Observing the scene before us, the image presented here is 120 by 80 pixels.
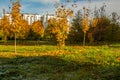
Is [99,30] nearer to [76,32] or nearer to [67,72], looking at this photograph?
[76,32]

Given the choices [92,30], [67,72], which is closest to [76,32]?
A: [92,30]

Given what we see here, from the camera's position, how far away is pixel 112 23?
96625 mm

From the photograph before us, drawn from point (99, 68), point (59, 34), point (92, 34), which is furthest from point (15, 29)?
point (92, 34)

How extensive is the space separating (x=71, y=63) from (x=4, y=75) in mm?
5924

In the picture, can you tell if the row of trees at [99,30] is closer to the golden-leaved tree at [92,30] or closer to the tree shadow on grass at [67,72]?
the golden-leaved tree at [92,30]

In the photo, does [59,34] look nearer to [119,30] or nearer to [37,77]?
[37,77]

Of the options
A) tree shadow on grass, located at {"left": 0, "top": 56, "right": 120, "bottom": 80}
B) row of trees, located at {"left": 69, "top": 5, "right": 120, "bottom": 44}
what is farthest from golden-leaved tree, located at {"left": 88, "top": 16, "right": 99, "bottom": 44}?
tree shadow on grass, located at {"left": 0, "top": 56, "right": 120, "bottom": 80}

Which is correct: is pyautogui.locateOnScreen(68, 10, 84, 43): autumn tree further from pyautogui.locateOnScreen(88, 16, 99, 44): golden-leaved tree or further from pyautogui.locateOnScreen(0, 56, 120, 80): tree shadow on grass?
pyautogui.locateOnScreen(0, 56, 120, 80): tree shadow on grass

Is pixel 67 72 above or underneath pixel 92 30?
underneath

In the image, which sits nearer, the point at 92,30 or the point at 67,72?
the point at 67,72

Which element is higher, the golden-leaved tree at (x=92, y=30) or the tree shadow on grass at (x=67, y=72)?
the golden-leaved tree at (x=92, y=30)

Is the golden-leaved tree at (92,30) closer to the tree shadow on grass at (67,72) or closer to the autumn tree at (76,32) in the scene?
the autumn tree at (76,32)

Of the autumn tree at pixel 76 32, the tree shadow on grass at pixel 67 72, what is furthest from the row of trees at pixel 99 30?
the tree shadow on grass at pixel 67 72

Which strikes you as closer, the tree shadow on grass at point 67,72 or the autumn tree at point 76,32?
the tree shadow on grass at point 67,72
